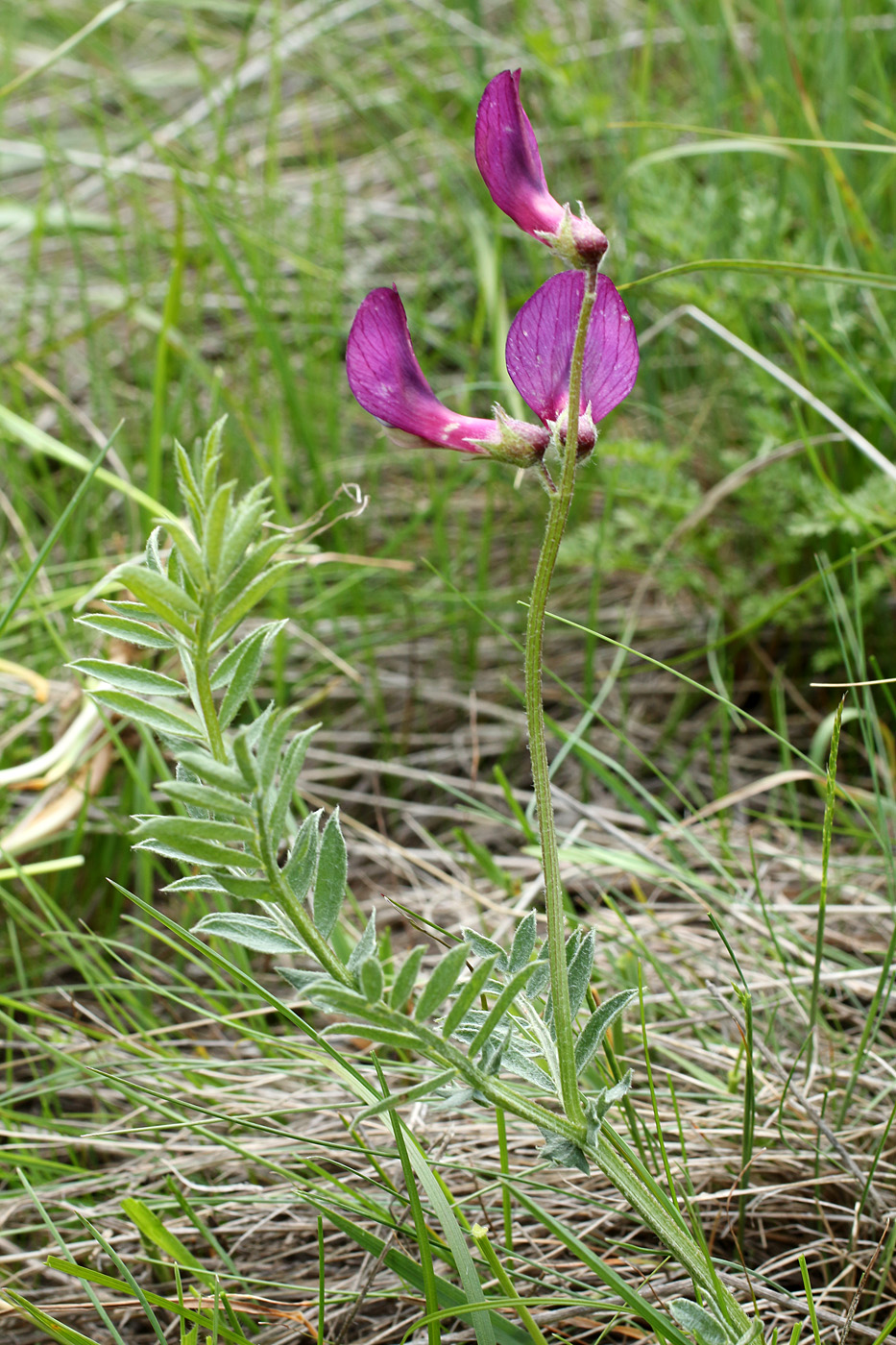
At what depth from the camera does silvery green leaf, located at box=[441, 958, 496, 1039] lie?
2.03 ft

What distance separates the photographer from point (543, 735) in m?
0.66

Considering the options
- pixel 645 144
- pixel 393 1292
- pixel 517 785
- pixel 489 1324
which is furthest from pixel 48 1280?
pixel 645 144

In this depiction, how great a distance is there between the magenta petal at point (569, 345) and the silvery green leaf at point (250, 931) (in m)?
0.35

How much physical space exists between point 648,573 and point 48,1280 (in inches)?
48.1

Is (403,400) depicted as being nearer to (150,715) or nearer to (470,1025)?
(150,715)

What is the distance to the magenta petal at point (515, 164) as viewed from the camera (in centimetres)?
66

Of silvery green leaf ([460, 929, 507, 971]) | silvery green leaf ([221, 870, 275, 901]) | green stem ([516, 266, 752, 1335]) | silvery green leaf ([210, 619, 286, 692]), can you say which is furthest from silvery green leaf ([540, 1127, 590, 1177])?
silvery green leaf ([210, 619, 286, 692])

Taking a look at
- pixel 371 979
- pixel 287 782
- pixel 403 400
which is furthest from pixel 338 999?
pixel 403 400

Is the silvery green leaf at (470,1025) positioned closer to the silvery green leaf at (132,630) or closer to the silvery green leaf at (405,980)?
the silvery green leaf at (405,980)

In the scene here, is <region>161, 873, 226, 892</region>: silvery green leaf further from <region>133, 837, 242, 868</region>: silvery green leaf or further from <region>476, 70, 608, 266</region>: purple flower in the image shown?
<region>476, 70, 608, 266</region>: purple flower

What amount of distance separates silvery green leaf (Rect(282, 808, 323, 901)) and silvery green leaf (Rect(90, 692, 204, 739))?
0.27 ft

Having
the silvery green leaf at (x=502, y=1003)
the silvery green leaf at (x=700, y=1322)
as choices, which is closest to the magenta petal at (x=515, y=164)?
the silvery green leaf at (x=502, y=1003)

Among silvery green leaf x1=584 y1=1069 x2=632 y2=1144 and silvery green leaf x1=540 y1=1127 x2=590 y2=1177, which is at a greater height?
silvery green leaf x1=584 y1=1069 x2=632 y2=1144

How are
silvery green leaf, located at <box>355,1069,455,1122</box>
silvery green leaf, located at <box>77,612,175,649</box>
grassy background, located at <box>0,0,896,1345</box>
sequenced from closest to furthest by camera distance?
silvery green leaf, located at <box>355,1069,455,1122</box>
silvery green leaf, located at <box>77,612,175,649</box>
grassy background, located at <box>0,0,896,1345</box>
